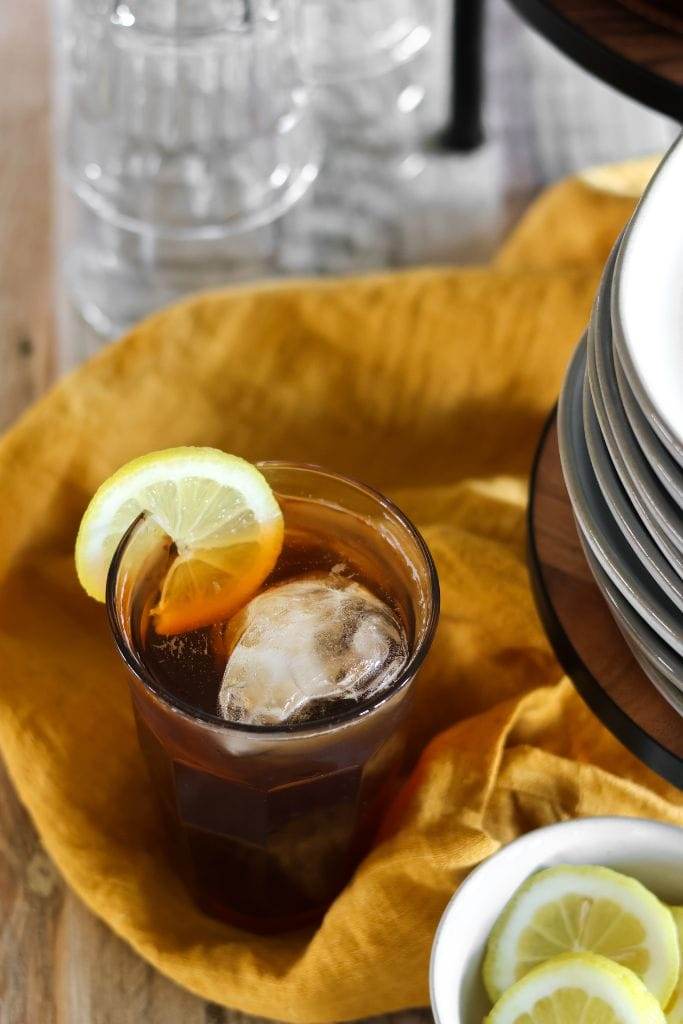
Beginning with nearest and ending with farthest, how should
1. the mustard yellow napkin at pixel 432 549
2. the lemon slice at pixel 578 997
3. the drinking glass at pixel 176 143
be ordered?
the lemon slice at pixel 578 997
the mustard yellow napkin at pixel 432 549
the drinking glass at pixel 176 143

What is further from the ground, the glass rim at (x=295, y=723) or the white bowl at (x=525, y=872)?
the glass rim at (x=295, y=723)

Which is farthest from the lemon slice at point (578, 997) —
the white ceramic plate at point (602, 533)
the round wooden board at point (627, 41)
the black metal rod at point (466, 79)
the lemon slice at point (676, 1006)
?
the black metal rod at point (466, 79)

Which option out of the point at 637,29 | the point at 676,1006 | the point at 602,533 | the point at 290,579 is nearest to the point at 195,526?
the point at 290,579

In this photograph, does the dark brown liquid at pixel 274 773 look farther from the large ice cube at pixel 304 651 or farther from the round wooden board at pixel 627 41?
the round wooden board at pixel 627 41

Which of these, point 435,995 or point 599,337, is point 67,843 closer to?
point 435,995

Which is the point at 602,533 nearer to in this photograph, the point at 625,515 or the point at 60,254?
the point at 625,515

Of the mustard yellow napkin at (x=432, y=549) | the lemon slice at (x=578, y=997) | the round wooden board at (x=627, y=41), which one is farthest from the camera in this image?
the round wooden board at (x=627, y=41)

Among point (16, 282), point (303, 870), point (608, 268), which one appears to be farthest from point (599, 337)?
point (16, 282)
